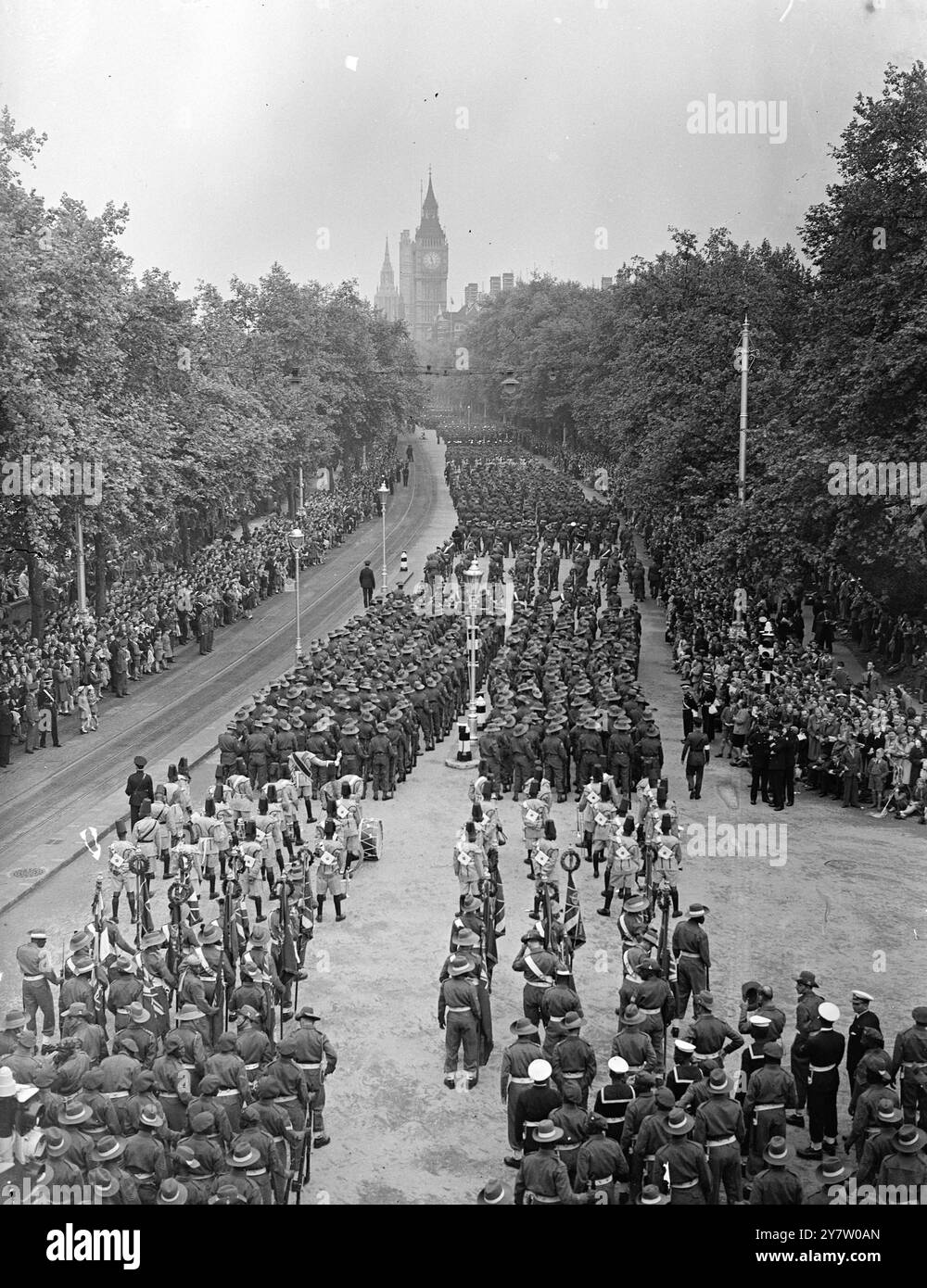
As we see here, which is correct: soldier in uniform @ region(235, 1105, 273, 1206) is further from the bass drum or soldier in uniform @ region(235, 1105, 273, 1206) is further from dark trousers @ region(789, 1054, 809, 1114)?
the bass drum

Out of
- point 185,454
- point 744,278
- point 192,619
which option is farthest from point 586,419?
point 192,619

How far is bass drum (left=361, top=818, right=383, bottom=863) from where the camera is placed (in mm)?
19047

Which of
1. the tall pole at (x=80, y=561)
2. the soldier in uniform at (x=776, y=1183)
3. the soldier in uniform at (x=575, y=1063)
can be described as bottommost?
the soldier in uniform at (x=776, y=1183)

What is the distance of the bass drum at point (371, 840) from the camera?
1905 centimetres

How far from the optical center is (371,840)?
19.1 metres

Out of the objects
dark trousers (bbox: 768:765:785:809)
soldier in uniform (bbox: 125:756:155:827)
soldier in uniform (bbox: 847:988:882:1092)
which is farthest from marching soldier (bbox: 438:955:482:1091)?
dark trousers (bbox: 768:765:785:809)

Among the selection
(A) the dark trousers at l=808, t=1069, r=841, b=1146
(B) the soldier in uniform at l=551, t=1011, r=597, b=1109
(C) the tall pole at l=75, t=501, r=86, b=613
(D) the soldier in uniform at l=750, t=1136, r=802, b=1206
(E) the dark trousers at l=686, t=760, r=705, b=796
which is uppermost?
(C) the tall pole at l=75, t=501, r=86, b=613

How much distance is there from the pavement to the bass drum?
0.60 feet

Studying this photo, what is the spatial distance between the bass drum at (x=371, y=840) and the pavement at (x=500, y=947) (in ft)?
0.60

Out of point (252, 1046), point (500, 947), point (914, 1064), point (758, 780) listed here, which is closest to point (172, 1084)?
point (252, 1046)

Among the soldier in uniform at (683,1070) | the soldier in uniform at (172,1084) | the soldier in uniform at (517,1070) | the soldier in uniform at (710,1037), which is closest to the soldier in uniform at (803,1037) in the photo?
the soldier in uniform at (710,1037)

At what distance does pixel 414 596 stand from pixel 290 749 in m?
13.9

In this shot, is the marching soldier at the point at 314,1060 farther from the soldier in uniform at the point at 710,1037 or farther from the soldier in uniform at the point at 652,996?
the soldier in uniform at the point at 710,1037

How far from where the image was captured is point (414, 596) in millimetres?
35219
